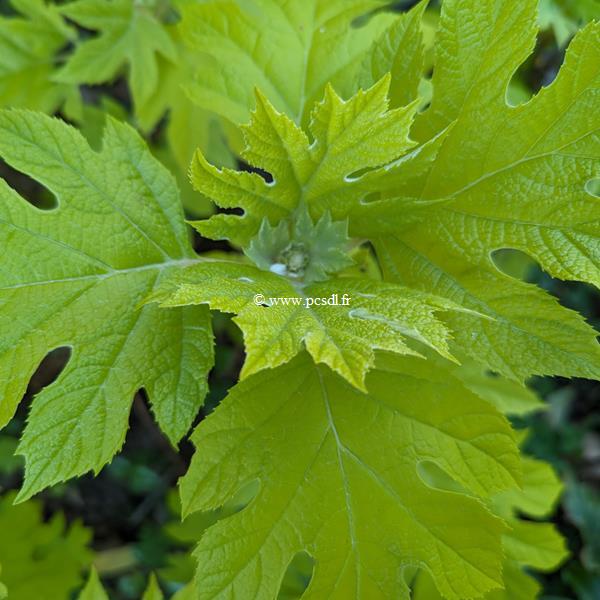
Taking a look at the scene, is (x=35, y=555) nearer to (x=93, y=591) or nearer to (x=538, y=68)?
(x=93, y=591)

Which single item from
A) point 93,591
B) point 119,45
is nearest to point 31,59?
point 119,45

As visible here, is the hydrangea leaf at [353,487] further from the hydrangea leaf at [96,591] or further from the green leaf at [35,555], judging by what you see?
the green leaf at [35,555]

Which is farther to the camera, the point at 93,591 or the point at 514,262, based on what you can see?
the point at 514,262

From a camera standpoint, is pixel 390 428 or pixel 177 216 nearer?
pixel 390 428

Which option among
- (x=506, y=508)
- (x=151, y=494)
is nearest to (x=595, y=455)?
(x=506, y=508)

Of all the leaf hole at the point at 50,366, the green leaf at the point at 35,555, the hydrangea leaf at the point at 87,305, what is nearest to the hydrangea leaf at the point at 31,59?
the leaf hole at the point at 50,366

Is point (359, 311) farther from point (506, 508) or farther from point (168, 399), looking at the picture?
point (506, 508)
